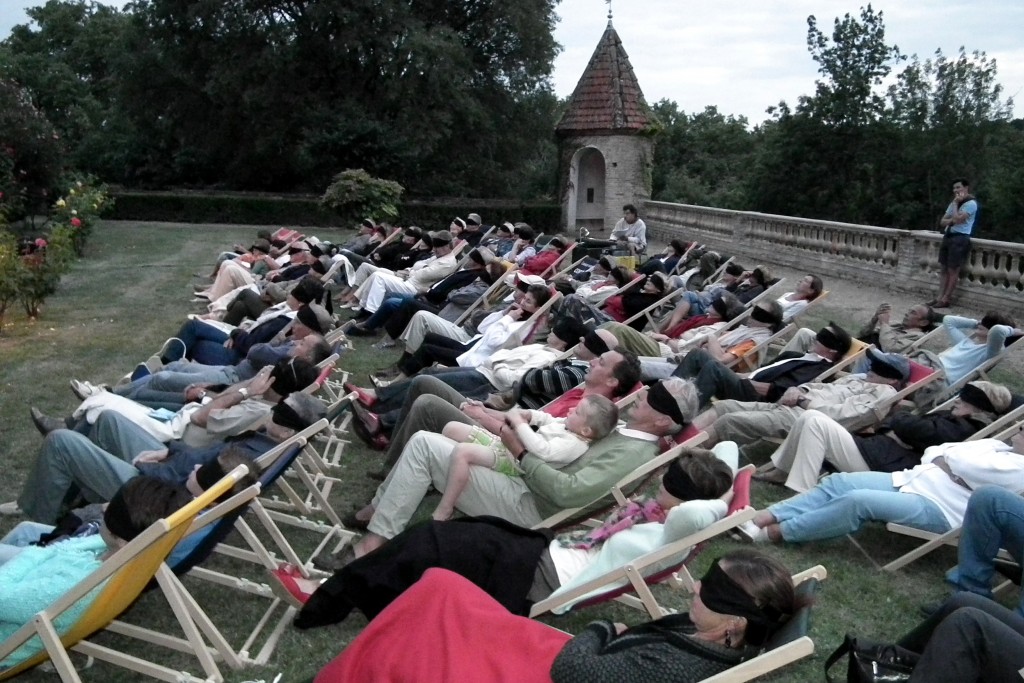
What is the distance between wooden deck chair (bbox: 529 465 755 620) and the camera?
3281 mm

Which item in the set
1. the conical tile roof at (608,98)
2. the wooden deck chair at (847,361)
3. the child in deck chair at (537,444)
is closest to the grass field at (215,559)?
the child in deck chair at (537,444)

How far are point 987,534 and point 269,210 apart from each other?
25.6 m

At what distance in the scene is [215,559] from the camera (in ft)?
14.5

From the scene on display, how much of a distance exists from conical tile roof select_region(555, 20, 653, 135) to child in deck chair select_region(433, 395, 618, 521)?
23558mm

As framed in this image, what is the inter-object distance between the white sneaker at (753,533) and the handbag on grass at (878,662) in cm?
137

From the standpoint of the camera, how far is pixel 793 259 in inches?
667

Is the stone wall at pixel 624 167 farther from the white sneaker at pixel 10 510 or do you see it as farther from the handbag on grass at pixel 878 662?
the handbag on grass at pixel 878 662

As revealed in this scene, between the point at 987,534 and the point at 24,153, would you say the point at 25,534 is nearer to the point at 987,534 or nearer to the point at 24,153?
the point at 987,534

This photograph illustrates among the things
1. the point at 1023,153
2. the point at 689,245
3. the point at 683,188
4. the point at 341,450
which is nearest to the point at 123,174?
the point at 683,188

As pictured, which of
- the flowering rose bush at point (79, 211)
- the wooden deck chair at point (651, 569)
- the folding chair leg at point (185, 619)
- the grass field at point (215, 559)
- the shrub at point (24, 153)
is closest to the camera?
the folding chair leg at point (185, 619)

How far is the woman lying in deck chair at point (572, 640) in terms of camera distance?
2658 mm

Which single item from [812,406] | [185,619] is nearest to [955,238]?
[812,406]

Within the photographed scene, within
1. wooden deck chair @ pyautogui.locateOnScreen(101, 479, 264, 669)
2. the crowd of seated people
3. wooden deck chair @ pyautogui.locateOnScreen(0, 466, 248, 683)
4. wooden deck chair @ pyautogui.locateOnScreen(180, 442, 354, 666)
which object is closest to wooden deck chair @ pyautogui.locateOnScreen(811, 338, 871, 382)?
the crowd of seated people

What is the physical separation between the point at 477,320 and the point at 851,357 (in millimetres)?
3866
